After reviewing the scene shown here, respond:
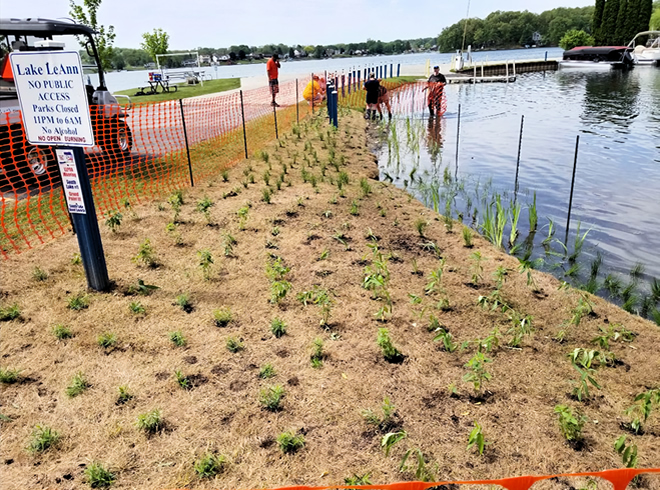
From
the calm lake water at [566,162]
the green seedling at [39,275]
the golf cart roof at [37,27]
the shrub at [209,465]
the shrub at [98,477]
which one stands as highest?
the golf cart roof at [37,27]

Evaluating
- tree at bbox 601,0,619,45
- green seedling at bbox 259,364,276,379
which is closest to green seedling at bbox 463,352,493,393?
green seedling at bbox 259,364,276,379

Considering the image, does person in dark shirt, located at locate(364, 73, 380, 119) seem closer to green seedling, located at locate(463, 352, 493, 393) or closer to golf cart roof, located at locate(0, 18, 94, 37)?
golf cart roof, located at locate(0, 18, 94, 37)

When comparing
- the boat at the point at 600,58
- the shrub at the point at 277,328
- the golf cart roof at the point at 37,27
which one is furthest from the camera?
the boat at the point at 600,58

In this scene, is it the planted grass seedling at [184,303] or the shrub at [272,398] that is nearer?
the shrub at [272,398]

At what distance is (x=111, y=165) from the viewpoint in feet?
30.8

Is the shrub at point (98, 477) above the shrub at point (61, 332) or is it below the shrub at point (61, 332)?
below

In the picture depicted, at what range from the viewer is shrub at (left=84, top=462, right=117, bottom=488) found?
281 centimetres

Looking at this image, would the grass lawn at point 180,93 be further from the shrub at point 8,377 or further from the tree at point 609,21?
the tree at point 609,21

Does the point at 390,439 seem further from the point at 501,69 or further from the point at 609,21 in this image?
the point at 609,21

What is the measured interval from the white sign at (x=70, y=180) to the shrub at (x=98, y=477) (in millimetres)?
2694

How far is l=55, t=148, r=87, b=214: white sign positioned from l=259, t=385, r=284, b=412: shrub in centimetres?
263

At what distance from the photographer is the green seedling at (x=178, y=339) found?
13.9ft

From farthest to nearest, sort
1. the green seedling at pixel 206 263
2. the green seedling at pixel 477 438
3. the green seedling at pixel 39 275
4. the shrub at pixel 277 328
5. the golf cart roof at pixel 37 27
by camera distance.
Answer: the golf cart roof at pixel 37 27 → the green seedling at pixel 206 263 → the green seedling at pixel 39 275 → the shrub at pixel 277 328 → the green seedling at pixel 477 438

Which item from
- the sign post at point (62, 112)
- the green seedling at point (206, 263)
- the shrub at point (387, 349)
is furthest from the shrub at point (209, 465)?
the sign post at point (62, 112)
